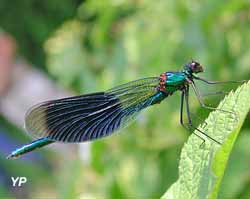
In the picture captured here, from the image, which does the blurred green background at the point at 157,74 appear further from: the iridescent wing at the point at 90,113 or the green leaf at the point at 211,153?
the green leaf at the point at 211,153

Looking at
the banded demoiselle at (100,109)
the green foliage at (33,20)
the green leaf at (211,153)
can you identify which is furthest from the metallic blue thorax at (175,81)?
the green foliage at (33,20)

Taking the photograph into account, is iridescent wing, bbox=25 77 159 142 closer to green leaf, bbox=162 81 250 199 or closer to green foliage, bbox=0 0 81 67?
green leaf, bbox=162 81 250 199

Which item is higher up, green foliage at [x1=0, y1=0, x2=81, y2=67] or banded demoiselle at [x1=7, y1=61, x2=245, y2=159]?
green foliage at [x1=0, y1=0, x2=81, y2=67]

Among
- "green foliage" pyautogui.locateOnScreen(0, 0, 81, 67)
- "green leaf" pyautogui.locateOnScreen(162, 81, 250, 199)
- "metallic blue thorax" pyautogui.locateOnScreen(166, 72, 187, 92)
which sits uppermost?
"green foliage" pyautogui.locateOnScreen(0, 0, 81, 67)

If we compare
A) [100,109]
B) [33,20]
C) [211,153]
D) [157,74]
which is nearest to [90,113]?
[100,109]

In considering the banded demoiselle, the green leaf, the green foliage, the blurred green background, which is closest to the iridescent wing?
the banded demoiselle

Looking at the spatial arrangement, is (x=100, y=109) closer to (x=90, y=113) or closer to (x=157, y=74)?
(x=90, y=113)
